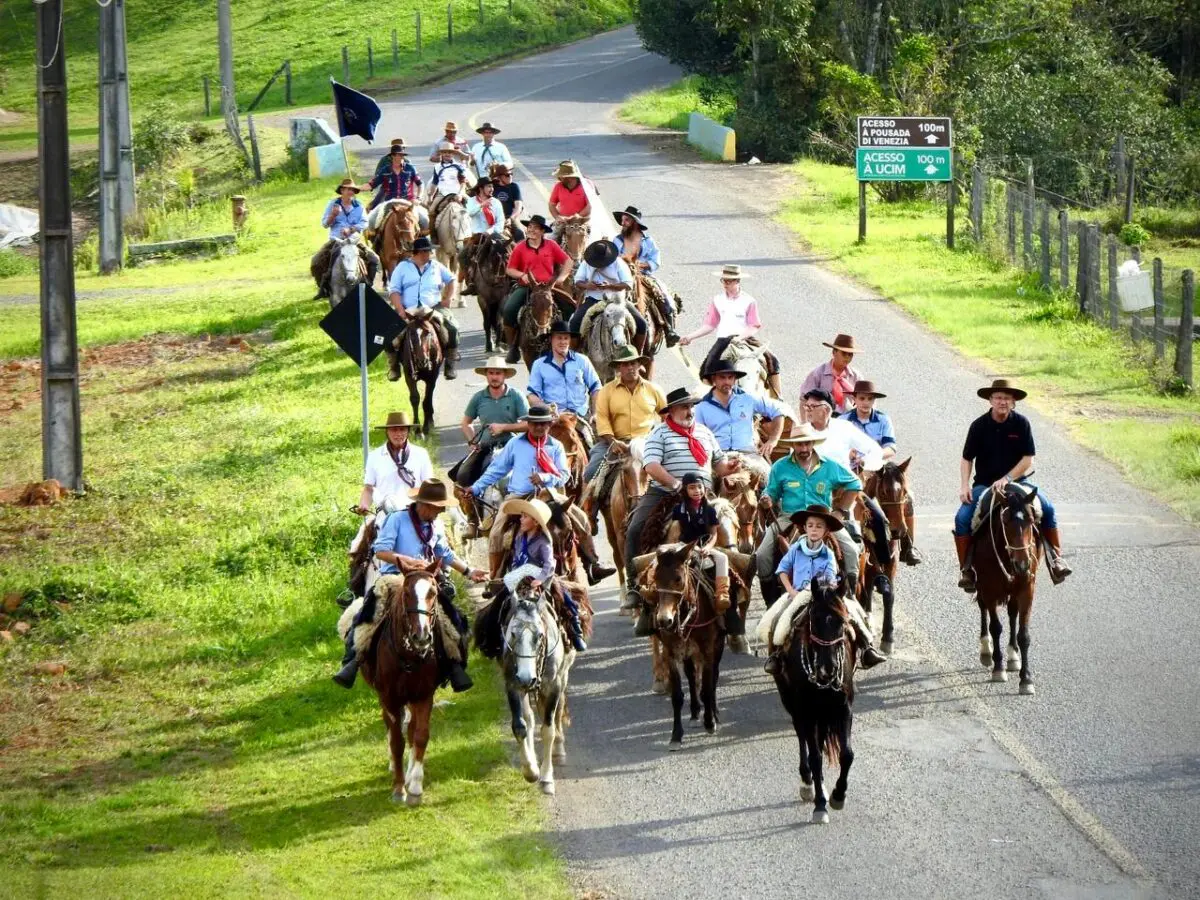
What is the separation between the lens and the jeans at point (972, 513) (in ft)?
53.5

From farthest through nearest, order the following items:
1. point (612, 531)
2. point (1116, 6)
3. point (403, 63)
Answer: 1. point (403, 63)
2. point (1116, 6)
3. point (612, 531)

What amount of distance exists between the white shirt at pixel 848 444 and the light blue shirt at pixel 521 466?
8.14 ft

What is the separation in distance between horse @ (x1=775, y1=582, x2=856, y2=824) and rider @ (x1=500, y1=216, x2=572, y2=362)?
1221 centimetres

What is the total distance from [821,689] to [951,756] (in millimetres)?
1935

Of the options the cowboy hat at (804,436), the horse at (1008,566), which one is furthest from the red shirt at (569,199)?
the horse at (1008,566)

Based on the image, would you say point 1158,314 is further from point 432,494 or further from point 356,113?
point 432,494

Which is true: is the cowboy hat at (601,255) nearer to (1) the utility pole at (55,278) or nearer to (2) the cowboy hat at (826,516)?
(1) the utility pole at (55,278)

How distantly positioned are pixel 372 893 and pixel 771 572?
186 inches

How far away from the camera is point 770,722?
1550 centimetres

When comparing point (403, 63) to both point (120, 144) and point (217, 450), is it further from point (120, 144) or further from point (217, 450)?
point (217, 450)

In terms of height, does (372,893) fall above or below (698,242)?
below

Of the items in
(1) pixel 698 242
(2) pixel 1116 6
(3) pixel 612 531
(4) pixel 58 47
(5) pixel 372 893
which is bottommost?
(5) pixel 372 893

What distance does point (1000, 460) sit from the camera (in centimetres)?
1647

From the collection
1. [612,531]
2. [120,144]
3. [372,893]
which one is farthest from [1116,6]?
[372,893]
